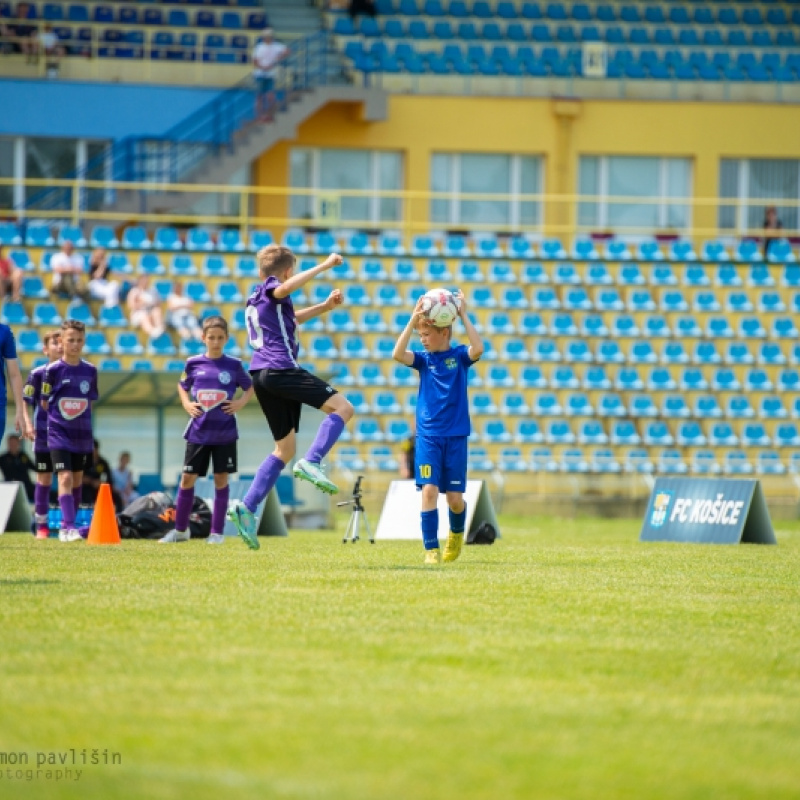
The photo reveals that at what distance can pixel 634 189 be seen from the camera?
3453cm

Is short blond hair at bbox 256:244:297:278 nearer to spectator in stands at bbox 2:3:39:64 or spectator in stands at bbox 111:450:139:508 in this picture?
spectator in stands at bbox 111:450:139:508

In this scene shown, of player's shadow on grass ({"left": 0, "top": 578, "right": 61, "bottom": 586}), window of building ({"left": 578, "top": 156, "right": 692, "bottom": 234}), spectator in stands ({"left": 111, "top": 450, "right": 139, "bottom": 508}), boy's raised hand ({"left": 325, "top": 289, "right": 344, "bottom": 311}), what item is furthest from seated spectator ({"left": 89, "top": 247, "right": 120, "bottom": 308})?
player's shadow on grass ({"left": 0, "top": 578, "right": 61, "bottom": 586})

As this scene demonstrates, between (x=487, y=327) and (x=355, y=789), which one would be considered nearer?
(x=355, y=789)

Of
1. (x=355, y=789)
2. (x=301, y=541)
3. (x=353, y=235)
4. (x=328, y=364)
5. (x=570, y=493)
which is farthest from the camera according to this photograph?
(x=353, y=235)

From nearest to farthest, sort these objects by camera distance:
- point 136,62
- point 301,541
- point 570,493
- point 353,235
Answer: point 301,541, point 570,493, point 353,235, point 136,62

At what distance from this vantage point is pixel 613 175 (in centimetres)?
3441

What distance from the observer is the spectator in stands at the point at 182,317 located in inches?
1065

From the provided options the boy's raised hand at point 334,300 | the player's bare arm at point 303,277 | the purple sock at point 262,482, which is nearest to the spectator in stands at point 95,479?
the purple sock at point 262,482

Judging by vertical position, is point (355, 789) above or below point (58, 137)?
below

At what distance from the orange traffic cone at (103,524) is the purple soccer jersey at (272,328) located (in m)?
3.58

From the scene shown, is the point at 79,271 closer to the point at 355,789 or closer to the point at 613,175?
the point at 613,175

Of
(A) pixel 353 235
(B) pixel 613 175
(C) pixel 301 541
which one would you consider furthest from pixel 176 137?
(C) pixel 301 541

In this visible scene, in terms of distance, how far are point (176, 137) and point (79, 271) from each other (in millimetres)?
5200

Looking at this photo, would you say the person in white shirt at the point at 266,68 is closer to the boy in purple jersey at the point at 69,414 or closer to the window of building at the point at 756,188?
the window of building at the point at 756,188
